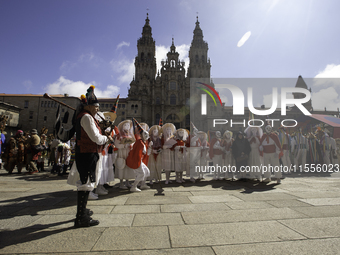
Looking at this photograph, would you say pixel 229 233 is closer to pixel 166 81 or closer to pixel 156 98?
pixel 156 98

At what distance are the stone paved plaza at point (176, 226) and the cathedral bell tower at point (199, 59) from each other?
5278 cm

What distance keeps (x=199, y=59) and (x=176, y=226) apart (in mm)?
56820

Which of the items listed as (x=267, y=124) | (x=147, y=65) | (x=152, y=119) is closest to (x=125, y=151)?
(x=267, y=124)

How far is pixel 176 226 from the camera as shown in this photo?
9.21ft

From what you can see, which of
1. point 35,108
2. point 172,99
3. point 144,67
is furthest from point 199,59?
point 35,108

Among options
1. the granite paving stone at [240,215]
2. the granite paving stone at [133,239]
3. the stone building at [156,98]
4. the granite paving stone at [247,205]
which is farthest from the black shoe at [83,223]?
the stone building at [156,98]

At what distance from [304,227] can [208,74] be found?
54.6m

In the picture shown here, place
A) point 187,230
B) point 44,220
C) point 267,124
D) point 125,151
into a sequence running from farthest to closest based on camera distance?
point 267,124, point 125,151, point 44,220, point 187,230

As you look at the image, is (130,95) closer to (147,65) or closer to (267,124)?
(147,65)

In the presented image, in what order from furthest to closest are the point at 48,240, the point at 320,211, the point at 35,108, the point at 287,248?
the point at 35,108
the point at 320,211
the point at 48,240
the point at 287,248

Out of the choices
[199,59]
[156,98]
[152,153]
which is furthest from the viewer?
[199,59]

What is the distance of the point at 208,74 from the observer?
5394cm

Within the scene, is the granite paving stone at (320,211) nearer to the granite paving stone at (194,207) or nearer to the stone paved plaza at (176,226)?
the stone paved plaza at (176,226)

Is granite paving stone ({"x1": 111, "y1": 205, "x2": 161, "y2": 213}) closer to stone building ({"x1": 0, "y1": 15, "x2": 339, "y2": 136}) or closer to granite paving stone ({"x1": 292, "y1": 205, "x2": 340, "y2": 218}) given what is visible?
granite paving stone ({"x1": 292, "y1": 205, "x2": 340, "y2": 218})
